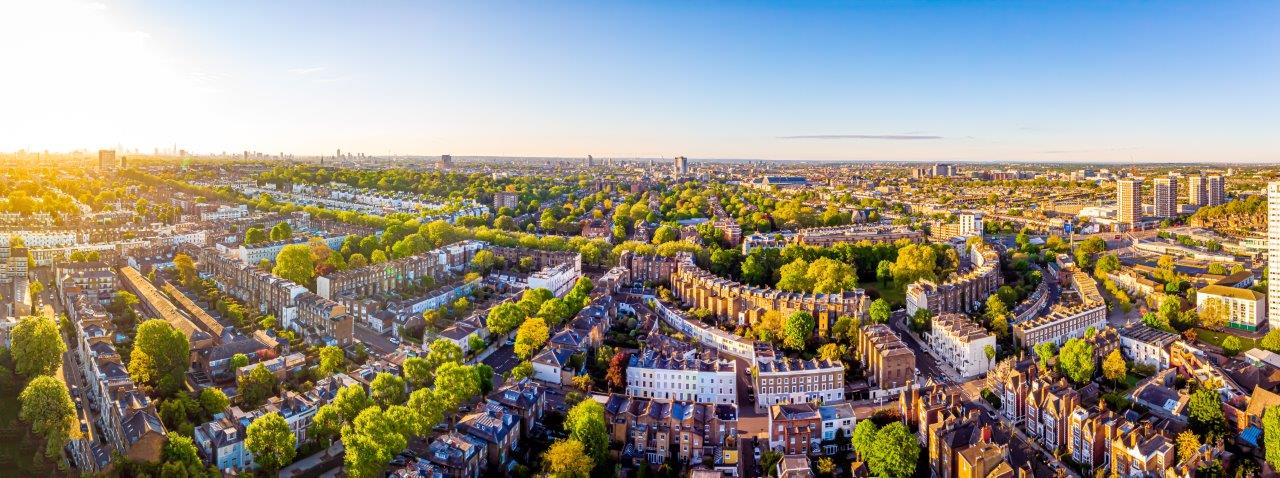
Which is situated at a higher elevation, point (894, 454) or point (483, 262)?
point (483, 262)

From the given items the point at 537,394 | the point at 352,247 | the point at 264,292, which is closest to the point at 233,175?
the point at 352,247

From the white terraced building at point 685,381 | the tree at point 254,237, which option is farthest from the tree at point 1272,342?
the tree at point 254,237

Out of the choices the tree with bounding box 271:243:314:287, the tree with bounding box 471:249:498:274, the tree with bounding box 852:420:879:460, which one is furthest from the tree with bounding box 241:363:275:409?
the tree with bounding box 471:249:498:274

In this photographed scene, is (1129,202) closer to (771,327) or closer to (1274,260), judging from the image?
(1274,260)

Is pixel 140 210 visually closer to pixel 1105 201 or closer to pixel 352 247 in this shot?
pixel 352 247

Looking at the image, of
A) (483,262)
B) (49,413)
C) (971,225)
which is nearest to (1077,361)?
(483,262)

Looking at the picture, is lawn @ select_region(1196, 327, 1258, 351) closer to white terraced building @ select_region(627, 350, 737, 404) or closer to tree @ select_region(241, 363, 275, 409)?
white terraced building @ select_region(627, 350, 737, 404)
